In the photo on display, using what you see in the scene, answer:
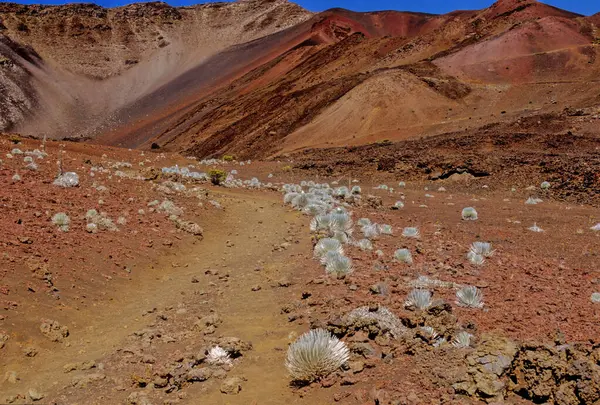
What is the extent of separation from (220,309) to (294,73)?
4555 centimetres

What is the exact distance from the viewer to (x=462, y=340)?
332 cm

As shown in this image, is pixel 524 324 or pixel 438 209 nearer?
pixel 524 324

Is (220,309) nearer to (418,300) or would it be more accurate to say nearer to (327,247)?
(327,247)

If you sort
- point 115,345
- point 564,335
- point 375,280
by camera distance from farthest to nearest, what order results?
point 375,280
point 115,345
point 564,335

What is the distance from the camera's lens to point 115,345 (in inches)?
173

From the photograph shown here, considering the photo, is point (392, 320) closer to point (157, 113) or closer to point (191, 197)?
point (191, 197)

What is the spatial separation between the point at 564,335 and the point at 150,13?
3797 inches

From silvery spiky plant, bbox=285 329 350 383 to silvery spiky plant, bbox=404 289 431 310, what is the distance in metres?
0.87

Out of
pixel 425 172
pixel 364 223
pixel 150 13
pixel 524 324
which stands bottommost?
pixel 425 172

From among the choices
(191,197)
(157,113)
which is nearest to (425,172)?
(191,197)

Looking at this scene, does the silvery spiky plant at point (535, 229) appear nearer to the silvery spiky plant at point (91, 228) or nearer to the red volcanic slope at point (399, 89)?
the silvery spiky plant at point (91, 228)

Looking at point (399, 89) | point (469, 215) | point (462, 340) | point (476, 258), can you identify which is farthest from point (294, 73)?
point (462, 340)

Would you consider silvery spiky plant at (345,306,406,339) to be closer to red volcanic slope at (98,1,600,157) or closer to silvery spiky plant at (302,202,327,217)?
silvery spiky plant at (302,202,327,217)

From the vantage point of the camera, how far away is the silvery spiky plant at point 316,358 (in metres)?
3.27
